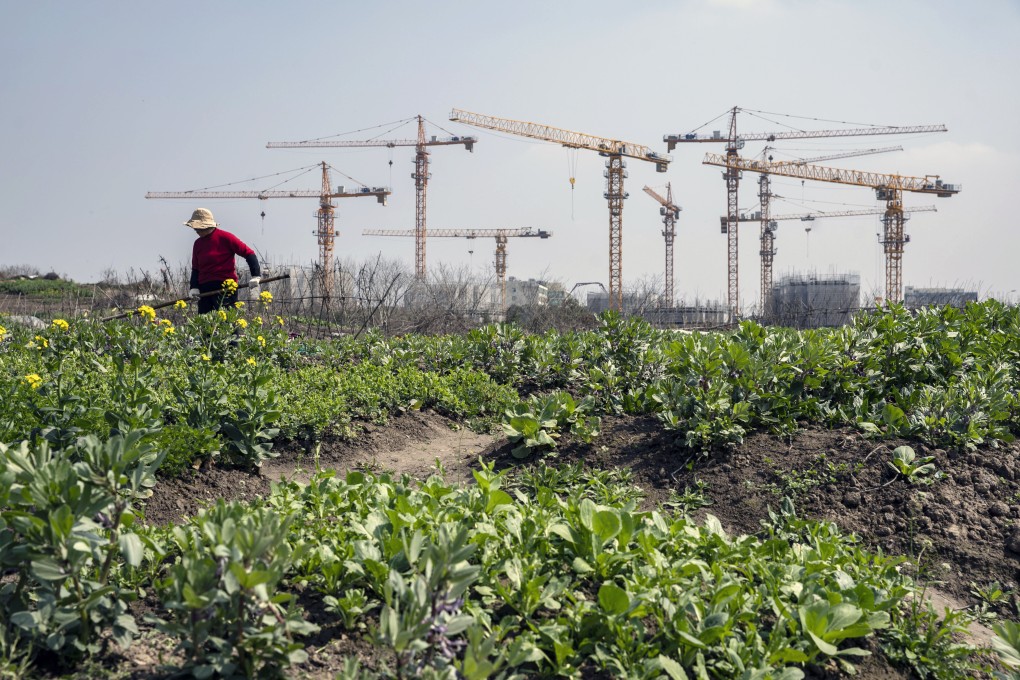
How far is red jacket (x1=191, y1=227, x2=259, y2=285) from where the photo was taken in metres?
9.45

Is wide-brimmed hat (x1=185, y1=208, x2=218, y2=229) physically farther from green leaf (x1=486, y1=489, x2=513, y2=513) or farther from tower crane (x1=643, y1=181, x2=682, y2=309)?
tower crane (x1=643, y1=181, x2=682, y2=309)

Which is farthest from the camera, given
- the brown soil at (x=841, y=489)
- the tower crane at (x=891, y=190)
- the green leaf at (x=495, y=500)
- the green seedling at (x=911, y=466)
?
the tower crane at (x=891, y=190)

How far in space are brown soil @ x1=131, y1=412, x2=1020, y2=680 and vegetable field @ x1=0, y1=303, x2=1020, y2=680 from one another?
2cm

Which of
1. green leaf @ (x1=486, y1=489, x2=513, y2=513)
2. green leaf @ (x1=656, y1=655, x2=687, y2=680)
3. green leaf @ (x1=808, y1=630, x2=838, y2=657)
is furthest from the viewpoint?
green leaf @ (x1=486, y1=489, x2=513, y2=513)

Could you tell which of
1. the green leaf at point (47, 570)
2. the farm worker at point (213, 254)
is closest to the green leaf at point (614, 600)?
the green leaf at point (47, 570)

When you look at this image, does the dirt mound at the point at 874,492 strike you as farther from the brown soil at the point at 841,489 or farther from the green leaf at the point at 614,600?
the green leaf at the point at 614,600

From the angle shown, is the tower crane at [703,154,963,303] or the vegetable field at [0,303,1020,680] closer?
the vegetable field at [0,303,1020,680]

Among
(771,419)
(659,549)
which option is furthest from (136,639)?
(771,419)

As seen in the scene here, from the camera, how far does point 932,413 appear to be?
4398mm

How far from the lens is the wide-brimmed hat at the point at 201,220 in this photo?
31.1 ft

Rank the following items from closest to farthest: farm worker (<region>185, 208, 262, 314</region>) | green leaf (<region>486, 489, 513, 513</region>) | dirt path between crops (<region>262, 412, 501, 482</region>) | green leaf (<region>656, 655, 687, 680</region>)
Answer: green leaf (<region>656, 655, 687, 680</region>) → green leaf (<region>486, 489, 513, 513</region>) → dirt path between crops (<region>262, 412, 501, 482</region>) → farm worker (<region>185, 208, 262, 314</region>)

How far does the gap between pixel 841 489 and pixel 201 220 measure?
7840mm

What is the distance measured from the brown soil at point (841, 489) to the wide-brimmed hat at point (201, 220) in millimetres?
5228

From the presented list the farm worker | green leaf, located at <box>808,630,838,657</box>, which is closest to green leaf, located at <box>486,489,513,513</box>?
green leaf, located at <box>808,630,838,657</box>
